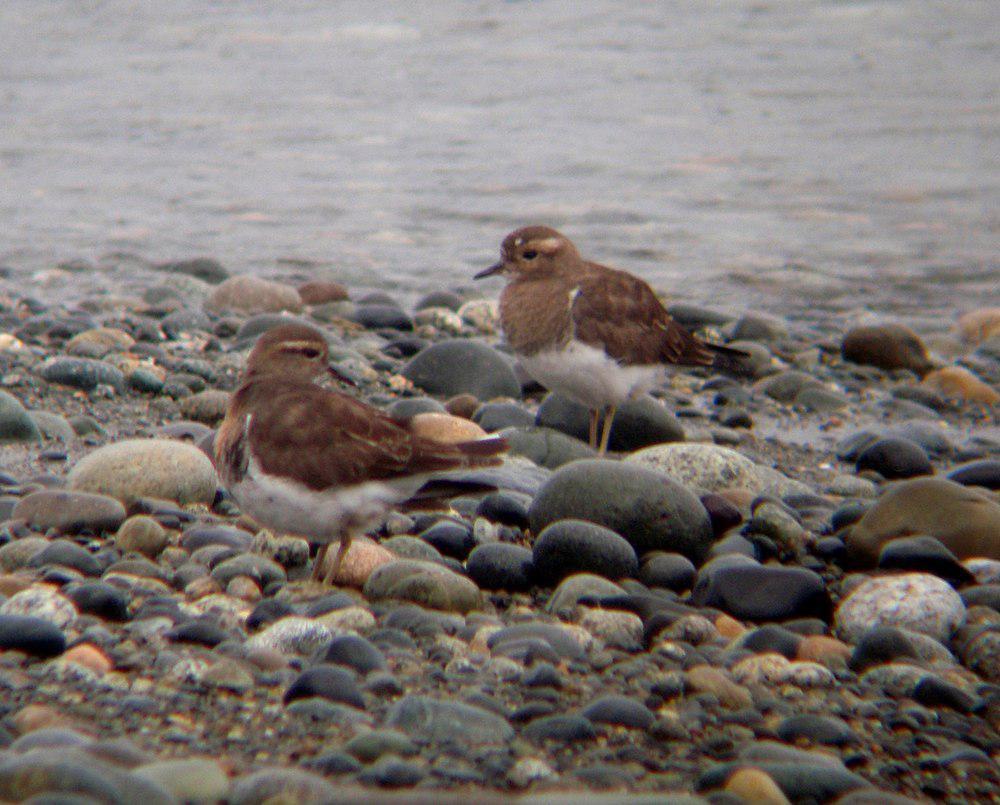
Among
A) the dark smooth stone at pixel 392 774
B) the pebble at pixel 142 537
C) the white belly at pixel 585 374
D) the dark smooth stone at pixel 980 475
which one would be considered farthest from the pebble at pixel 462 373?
the dark smooth stone at pixel 392 774

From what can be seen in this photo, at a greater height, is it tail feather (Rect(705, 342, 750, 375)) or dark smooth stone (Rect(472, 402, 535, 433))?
tail feather (Rect(705, 342, 750, 375))

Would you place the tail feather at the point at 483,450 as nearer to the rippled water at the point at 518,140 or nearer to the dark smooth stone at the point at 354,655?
the dark smooth stone at the point at 354,655

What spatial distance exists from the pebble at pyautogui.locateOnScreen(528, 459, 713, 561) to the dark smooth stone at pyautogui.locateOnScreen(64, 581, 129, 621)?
1965 millimetres

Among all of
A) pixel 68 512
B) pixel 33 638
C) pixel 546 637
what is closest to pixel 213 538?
pixel 68 512

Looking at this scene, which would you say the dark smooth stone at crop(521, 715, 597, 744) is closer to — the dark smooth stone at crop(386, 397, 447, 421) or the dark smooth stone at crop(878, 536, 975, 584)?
the dark smooth stone at crop(878, 536, 975, 584)

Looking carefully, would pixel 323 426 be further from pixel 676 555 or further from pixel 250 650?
pixel 676 555

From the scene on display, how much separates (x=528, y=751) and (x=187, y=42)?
21.3 m

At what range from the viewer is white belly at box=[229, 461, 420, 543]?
5.13m

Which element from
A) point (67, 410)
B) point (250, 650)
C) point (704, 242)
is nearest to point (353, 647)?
point (250, 650)

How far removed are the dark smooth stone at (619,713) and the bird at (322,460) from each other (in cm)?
151

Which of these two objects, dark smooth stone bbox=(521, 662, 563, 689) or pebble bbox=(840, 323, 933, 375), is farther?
pebble bbox=(840, 323, 933, 375)

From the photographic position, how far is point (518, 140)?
17.8m

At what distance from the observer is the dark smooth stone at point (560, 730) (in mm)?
3910

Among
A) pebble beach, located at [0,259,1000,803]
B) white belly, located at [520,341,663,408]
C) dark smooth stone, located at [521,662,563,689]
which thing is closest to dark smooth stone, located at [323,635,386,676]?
pebble beach, located at [0,259,1000,803]
